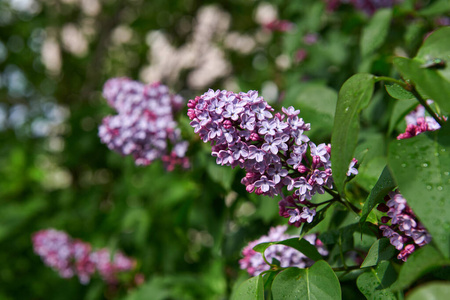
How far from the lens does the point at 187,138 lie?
1616mm

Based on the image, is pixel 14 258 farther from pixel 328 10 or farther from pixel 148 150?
pixel 328 10

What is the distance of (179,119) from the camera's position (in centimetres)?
163

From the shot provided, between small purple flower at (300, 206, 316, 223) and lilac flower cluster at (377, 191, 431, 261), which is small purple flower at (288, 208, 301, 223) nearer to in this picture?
small purple flower at (300, 206, 316, 223)

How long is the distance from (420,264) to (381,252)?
191 millimetres

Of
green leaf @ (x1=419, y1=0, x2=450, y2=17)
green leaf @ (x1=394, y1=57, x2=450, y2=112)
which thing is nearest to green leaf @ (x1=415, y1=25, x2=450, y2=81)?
green leaf @ (x1=394, y1=57, x2=450, y2=112)

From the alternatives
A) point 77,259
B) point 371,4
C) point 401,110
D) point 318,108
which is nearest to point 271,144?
point 401,110

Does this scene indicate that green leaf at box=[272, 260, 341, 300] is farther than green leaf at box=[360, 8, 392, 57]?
No

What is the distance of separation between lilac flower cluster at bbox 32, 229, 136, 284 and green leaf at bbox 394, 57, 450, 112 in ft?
7.03

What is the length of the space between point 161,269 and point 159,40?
262cm

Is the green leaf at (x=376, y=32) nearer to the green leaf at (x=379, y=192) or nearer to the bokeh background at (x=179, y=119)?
the bokeh background at (x=179, y=119)

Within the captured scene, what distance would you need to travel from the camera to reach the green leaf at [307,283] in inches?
31.8

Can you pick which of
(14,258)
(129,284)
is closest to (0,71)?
(14,258)

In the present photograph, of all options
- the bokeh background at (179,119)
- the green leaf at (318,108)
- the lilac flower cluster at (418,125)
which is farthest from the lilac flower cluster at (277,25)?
the lilac flower cluster at (418,125)

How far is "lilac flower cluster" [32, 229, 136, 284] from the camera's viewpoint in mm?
2514
